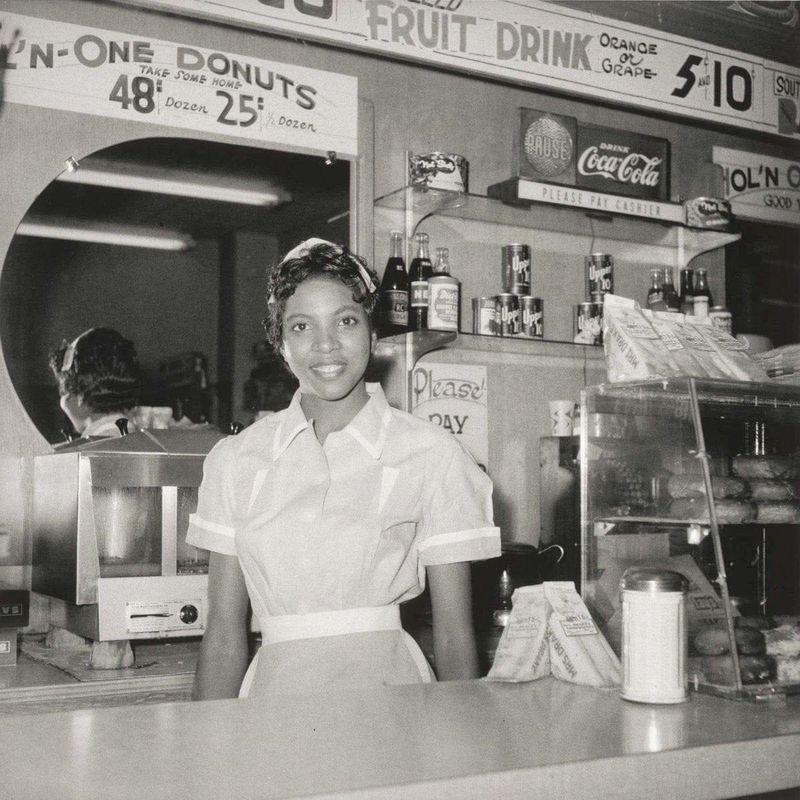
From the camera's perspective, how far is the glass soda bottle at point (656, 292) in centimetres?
321

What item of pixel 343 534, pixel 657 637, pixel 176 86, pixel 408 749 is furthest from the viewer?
pixel 176 86

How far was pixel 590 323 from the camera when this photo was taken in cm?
315

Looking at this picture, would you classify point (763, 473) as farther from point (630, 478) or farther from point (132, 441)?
point (132, 441)

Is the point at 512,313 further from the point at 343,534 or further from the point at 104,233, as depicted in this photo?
the point at 343,534

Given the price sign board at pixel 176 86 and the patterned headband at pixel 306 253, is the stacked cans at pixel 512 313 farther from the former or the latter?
the patterned headband at pixel 306 253

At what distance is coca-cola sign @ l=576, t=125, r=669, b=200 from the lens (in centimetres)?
320

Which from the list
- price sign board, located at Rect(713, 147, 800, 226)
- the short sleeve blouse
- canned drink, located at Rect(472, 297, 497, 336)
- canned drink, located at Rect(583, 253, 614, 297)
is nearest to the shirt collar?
the short sleeve blouse

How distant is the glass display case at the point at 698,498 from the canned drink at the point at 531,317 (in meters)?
1.12

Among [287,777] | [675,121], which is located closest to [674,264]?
[675,121]

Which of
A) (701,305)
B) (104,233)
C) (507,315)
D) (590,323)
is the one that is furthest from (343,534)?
(701,305)

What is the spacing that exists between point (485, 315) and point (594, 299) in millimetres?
484

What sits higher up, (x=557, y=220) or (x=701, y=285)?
(x=557, y=220)

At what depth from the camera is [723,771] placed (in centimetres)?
106

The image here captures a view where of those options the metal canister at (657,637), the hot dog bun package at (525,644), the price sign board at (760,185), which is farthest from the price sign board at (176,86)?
the metal canister at (657,637)
